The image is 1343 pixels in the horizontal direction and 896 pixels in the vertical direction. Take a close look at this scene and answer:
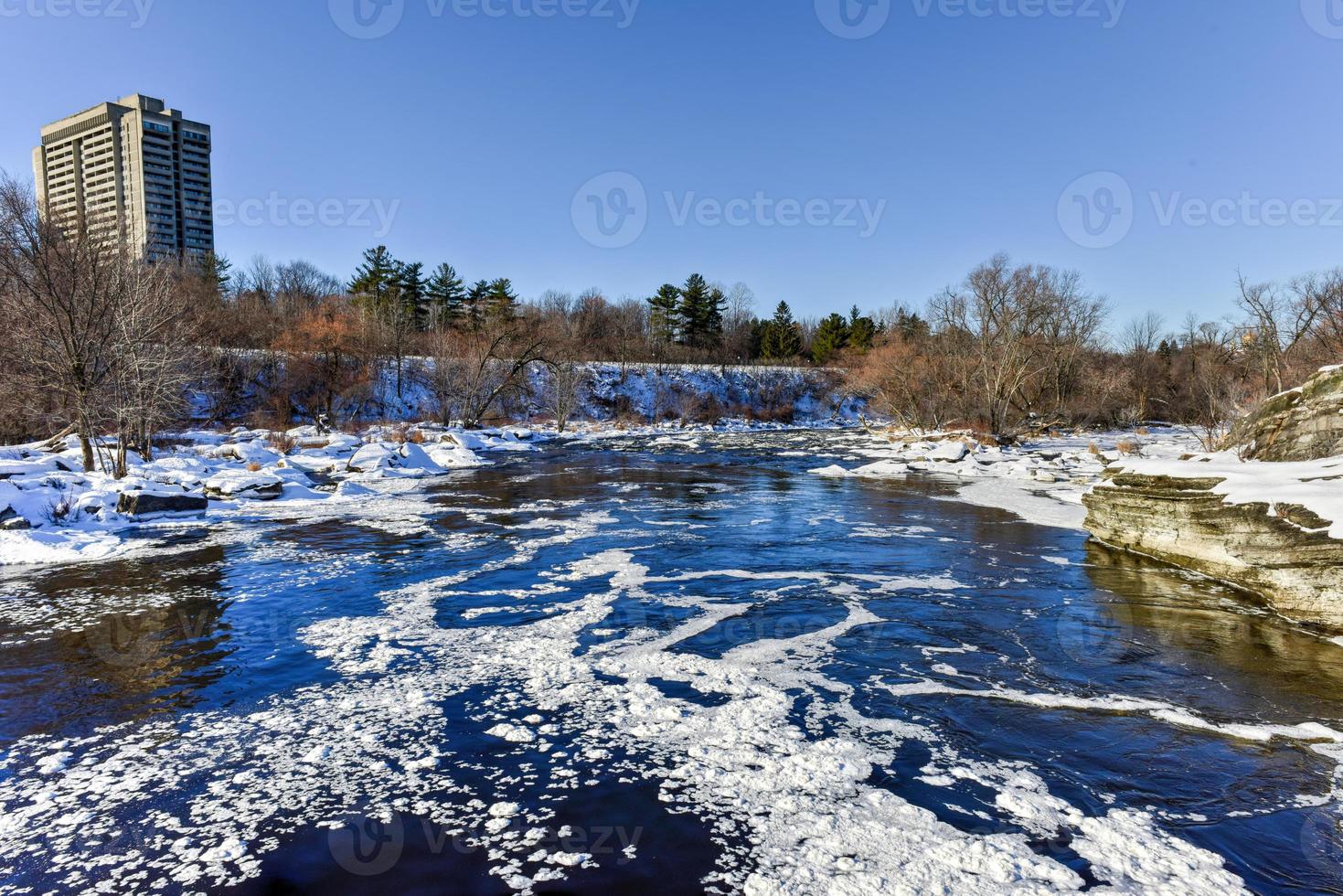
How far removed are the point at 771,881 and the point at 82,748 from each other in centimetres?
483

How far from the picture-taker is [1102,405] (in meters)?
45.6

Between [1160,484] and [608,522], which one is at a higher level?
[1160,484]

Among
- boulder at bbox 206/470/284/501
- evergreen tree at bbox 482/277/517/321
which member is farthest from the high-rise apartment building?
boulder at bbox 206/470/284/501

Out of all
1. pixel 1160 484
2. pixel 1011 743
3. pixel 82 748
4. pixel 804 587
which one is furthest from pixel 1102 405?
pixel 82 748

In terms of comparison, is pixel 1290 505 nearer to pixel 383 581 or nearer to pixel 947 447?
pixel 383 581

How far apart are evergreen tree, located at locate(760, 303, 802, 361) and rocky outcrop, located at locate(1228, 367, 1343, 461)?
73.7 metres

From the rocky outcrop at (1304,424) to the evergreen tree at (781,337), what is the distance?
2901 inches

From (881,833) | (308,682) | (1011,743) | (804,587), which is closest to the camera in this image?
(881,833)

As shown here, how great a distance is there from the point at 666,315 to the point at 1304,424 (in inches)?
2772

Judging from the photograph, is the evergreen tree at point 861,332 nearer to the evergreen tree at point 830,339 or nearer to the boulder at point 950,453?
the evergreen tree at point 830,339

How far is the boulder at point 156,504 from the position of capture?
46.7ft

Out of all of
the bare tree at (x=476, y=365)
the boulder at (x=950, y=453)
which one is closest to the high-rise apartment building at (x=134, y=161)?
the bare tree at (x=476, y=365)

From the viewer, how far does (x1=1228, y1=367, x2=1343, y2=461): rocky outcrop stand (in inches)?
398

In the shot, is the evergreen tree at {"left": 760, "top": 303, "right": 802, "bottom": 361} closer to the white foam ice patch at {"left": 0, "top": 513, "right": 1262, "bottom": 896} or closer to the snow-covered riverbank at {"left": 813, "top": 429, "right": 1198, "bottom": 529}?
the snow-covered riverbank at {"left": 813, "top": 429, "right": 1198, "bottom": 529}
